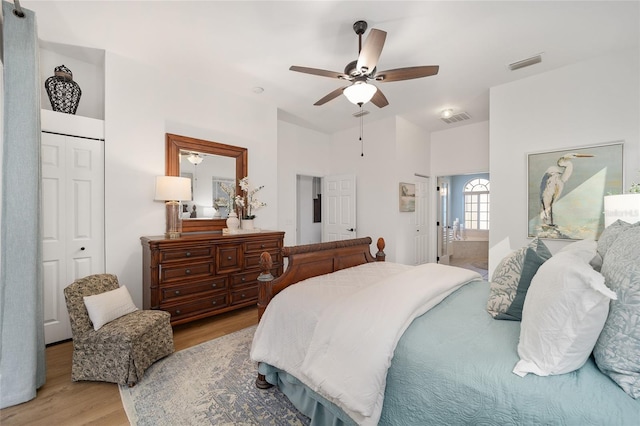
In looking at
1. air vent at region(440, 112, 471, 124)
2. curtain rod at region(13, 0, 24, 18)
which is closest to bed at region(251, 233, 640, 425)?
curtain rod at region(13, 0, 24, 18)

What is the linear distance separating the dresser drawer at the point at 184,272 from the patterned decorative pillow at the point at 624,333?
10.0 feet

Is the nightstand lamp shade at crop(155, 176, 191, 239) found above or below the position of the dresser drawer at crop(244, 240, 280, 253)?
above

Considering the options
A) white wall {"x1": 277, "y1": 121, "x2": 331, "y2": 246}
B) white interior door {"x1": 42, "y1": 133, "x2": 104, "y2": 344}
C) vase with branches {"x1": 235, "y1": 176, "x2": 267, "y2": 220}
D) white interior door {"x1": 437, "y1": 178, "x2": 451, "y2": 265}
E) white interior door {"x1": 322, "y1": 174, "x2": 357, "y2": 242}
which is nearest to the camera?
white interior door {"x1": 42, "y1": 133, "x2": 104, "y2": 344}

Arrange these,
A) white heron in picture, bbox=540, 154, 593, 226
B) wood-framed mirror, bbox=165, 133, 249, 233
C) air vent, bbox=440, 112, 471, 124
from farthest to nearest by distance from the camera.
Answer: air vent, bbox=440, 112, 471, 124 → wood-framed mirror, bbox=165, 133, 249, 233 → white heron in picture, bbox=540, 154, 593, 226

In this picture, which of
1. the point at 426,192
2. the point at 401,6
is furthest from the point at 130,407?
the point at 426,192

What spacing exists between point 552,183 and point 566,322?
318 centimetres

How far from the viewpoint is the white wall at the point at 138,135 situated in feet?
9.53

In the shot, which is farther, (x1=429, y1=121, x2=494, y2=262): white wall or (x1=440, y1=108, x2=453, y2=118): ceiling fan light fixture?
(x1=429, y1=121, x2=494, y2=262): white wall

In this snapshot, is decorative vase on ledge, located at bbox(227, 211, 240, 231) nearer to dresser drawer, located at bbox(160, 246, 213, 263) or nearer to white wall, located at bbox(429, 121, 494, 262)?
dresser drawer, located at bbox(160, 246, 213, 263)

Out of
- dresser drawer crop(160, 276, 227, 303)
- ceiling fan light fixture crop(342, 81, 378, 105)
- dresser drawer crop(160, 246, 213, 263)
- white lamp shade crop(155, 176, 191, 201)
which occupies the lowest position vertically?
dresser drawer crop(160, 276, 227, 303)

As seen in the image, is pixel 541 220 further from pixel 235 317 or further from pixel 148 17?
pixel 148 17

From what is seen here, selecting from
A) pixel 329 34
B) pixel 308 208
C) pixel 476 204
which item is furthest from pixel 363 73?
pixel 476 204

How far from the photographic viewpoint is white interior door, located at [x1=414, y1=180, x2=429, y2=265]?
5.42m

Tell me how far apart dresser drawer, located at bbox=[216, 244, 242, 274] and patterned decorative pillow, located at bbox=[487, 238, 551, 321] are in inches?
103
